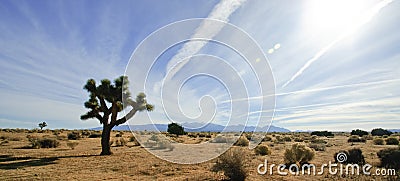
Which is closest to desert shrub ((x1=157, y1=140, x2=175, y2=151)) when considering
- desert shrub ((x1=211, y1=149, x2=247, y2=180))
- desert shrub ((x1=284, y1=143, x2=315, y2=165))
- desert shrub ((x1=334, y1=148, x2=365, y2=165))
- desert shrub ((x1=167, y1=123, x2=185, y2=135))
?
desert shrub ((x1=284, y1=143, x2=315, y2=165))

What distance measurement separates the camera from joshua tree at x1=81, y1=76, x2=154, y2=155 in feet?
58.4

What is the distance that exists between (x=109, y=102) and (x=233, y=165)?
1158cm

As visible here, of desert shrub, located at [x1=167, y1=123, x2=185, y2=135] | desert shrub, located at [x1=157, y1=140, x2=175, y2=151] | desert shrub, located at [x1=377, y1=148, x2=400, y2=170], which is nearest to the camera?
desert shrub, located at [x1=377, y1=148, x2=400, y2=170]

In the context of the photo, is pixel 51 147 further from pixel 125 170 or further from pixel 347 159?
pixel 347 159

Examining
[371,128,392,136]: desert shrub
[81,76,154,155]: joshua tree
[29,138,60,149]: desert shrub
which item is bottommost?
[371,128,392,136]: desert shrub

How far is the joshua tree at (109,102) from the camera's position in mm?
17797

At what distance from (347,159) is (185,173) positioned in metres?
8.99

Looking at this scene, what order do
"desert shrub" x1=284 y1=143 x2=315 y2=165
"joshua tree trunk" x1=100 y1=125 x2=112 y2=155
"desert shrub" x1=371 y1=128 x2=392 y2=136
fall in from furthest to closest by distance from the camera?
"desert shrub" x1=371 y1=128 x2=392 y2=136 < "joshua tree trunk" x1=100 y1=125 x2=112 y2=155 < "desert shrub" x1=284 y1=143 x2=315 y2=165

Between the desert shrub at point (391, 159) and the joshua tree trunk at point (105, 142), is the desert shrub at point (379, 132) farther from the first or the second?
the joshua tree trunk at point (105, 142)

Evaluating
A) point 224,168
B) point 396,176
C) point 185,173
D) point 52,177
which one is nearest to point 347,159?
point 396,176

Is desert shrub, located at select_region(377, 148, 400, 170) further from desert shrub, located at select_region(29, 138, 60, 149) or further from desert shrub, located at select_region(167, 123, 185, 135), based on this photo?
desert shrub, located at select_region(167, 123, 185, 135)

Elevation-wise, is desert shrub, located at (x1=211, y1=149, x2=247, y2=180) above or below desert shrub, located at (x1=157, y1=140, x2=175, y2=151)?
above

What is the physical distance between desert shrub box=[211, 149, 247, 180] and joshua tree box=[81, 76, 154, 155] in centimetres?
966

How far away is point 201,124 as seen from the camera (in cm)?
1364
